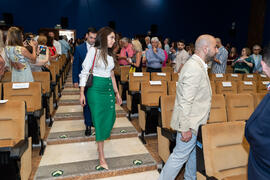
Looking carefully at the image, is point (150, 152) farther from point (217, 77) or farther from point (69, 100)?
point (69, 100)

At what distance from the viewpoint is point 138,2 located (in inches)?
500

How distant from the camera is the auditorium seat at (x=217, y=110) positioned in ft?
7.31

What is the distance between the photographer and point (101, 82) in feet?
6.20

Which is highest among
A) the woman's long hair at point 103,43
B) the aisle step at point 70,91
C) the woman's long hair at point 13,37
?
the woman's long hair at point 13,37

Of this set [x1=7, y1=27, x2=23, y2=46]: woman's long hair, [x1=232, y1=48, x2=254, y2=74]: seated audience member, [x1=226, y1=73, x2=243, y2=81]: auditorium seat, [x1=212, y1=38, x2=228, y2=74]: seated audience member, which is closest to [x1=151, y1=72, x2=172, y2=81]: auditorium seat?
[x1=212, y1=38, x2=228, y2=74]: seated audience member

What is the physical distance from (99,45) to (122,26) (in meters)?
11.7

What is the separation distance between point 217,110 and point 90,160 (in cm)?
150

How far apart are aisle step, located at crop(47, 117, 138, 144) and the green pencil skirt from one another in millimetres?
857

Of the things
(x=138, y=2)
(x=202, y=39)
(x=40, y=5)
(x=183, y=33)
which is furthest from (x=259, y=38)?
(x=40, y=5)

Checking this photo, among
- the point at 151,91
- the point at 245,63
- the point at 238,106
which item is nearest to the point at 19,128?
the point at 151,91

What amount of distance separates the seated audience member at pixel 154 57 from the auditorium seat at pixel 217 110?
193cm

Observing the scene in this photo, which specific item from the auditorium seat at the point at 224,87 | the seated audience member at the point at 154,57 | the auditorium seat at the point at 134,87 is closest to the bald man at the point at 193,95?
the auditorium seat at the point at 224,87

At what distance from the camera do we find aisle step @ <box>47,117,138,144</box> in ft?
8.67

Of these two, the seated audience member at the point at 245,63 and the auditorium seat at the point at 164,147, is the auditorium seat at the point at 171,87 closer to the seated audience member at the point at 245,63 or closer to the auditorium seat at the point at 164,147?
the auditorium seat at the point at 164,147
